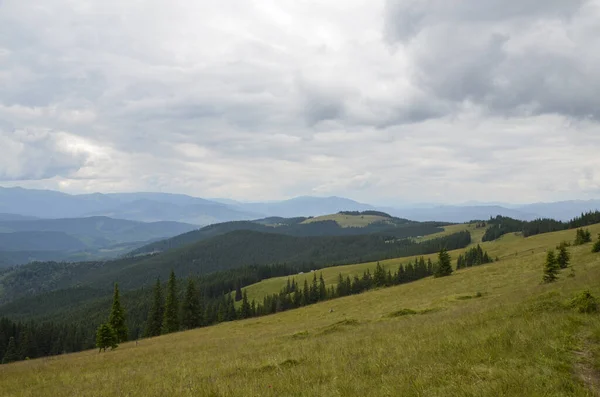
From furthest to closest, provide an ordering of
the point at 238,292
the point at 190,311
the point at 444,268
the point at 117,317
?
the point at 238,292 < the point at 190,311 < the point at 444,268 < the point at 117,317

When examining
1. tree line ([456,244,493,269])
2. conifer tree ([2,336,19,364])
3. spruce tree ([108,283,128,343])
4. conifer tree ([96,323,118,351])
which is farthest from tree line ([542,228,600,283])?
conifer tree ([2,336,19,364])

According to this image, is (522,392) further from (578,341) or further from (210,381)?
(210,381)

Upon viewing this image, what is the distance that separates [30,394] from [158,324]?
6483 cm

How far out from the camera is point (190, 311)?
2825 inches

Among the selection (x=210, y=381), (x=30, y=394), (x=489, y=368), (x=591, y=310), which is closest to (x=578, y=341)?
(x=489, y=368)

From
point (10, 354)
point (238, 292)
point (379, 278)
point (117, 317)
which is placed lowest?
point (238, 292)

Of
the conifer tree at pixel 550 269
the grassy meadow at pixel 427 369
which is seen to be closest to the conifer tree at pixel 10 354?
the grassy meadow at pixel 427 369

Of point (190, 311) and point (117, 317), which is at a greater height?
point (117, 317)

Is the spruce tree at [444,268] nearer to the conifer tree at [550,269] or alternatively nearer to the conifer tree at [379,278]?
the conifer tree at [379,278]

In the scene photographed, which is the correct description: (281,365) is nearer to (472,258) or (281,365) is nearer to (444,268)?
(444,268)

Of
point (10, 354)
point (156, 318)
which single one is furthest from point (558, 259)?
point (10, 354)

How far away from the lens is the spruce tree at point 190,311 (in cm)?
7100

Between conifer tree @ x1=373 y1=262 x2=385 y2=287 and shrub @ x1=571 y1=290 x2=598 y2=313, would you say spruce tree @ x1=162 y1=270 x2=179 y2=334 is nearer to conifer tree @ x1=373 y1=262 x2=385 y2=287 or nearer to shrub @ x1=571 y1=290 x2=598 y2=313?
conifer tree @ x1=373 y1=262 x2=385 y2=287

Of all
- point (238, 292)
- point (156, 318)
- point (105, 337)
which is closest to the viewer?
point (105, 337)
